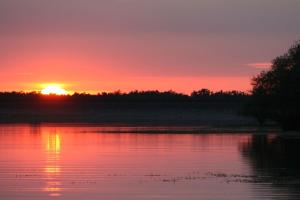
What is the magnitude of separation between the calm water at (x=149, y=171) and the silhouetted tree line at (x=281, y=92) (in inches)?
1045

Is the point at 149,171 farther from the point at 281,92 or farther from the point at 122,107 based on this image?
the point at 122,107

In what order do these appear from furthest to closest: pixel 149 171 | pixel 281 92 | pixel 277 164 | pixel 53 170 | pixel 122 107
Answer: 1. pixel 122 107
2. pixel 281 92
3. pixel 277 164
4. pixel 53 170
5. pixel 149 171

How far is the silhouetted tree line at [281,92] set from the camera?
2977 inches

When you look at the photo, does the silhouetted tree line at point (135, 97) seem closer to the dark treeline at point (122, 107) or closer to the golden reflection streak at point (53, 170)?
the dark treeline at point (122, 107)

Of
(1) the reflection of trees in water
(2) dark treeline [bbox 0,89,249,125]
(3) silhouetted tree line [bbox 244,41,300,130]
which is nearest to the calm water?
(1) the reflection of trees in water

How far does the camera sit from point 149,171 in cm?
3228

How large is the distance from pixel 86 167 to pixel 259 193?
10727 mm

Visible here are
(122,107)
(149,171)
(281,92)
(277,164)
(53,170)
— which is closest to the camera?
(149,171)

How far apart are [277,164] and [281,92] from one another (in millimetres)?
42794

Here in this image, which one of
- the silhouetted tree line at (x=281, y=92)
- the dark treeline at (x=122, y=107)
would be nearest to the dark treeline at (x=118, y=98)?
the dark treeline at (x=122, y=107)

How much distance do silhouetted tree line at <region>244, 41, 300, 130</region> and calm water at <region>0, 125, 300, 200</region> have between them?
2654cm

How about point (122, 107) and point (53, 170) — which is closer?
point (53, 170)

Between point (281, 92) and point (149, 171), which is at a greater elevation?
point (281, 92)

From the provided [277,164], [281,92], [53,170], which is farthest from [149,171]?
[281,92]
